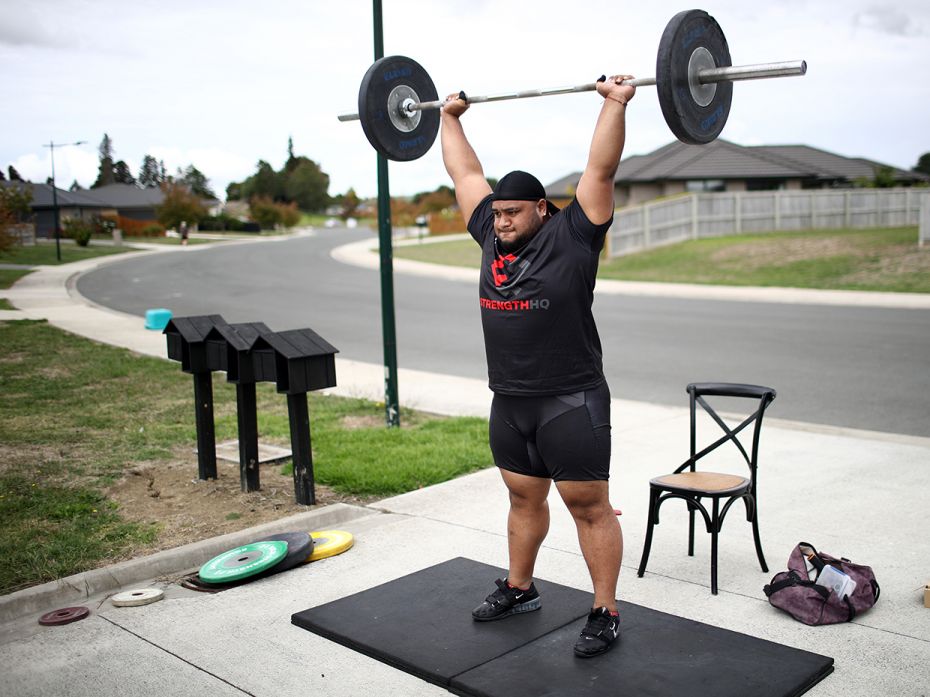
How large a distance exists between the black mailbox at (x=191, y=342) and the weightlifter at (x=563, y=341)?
296 cm

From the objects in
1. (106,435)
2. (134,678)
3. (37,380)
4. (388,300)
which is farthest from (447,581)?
(37,380)

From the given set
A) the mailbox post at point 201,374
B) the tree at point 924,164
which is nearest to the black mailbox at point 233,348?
the mailbox post at point 201,374

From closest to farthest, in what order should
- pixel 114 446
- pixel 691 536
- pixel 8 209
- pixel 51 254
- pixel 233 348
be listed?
pixel 691 536, pixel 233 348, pixel 114 446, pixel 8 209, pixel 51 254

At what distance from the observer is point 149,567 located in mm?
5102

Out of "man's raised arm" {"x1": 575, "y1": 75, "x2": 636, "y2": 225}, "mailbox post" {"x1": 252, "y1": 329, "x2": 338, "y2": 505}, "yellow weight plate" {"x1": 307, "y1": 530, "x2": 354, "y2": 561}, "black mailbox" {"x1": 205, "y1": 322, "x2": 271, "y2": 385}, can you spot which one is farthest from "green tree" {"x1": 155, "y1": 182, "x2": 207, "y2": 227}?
"man's raised arm" {"x1": 575, "y1": 75, "x2": 636, "y2": 225}

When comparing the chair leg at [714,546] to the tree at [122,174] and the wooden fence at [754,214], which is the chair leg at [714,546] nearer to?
the wooden fence at [754,214]

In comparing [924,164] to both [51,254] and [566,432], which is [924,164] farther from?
[566,432]

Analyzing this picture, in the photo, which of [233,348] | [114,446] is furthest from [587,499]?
[114,446]

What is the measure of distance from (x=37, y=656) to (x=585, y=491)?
2.49 metres

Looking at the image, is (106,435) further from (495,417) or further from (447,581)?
(495,417)

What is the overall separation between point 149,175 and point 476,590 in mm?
73478

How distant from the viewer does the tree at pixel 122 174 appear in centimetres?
6665

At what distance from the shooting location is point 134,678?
3.90 metres

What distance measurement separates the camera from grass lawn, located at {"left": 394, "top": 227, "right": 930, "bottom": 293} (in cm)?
2134
